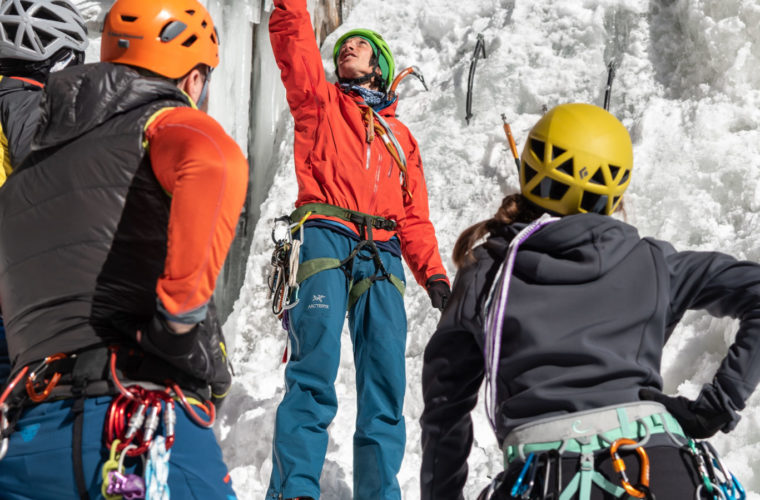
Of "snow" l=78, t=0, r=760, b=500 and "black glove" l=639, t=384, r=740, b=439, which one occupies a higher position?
"black glove" l=639, t=384, r=740, b=439

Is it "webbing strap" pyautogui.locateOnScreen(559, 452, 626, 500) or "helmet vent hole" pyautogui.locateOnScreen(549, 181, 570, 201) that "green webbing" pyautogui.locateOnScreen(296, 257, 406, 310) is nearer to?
"helmet vent hole" pyautogui.locateOnScreen(549, 181, 570, 201)

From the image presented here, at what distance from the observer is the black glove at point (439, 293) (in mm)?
3852

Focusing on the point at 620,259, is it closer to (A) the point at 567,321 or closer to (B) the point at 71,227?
(A) the point at 567,321

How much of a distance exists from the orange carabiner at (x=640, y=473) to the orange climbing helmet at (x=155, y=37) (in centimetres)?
133

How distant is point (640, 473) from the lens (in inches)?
66.4

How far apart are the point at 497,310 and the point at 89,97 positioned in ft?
3.29

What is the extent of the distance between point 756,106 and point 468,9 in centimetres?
269

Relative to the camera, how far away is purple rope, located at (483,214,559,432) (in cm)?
185

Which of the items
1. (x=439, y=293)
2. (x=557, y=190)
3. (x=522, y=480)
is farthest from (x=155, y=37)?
(x=439, y=293)

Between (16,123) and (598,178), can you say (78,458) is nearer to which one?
(598,178)

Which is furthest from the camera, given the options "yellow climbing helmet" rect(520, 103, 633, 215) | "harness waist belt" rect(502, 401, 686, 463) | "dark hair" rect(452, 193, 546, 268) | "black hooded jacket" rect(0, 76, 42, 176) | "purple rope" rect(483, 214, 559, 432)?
"black hooded jacket" rect(0, 76, 42, 176)

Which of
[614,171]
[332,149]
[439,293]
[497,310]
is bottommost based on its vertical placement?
[439,293]

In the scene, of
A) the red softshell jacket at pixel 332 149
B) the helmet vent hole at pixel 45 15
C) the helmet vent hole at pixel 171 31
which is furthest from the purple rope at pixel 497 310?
the helmet vent hole at pixel 45 15

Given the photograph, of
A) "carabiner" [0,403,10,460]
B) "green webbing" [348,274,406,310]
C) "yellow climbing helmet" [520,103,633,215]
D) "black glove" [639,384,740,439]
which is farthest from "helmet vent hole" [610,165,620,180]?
"green webbing" [348,274,406,310]
